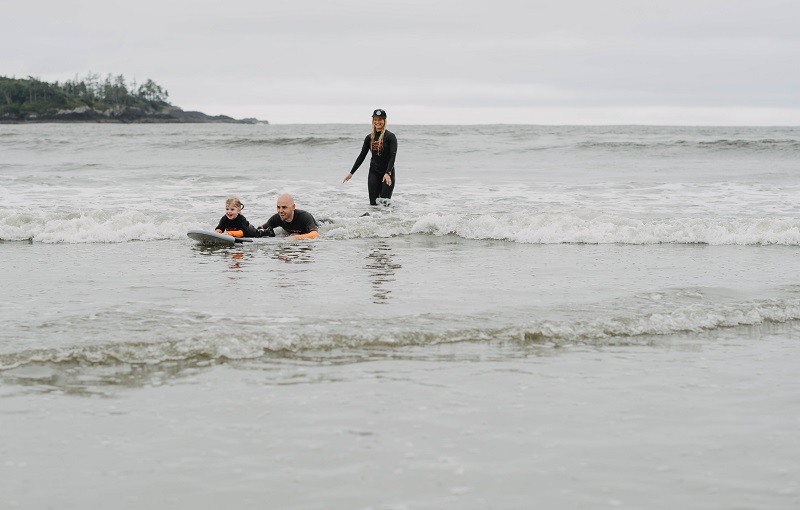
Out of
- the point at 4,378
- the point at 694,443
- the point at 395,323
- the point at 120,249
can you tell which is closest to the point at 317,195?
the point at 120,249

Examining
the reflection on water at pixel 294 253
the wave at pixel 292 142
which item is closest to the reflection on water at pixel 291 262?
the reflection on water at pixel 294 253

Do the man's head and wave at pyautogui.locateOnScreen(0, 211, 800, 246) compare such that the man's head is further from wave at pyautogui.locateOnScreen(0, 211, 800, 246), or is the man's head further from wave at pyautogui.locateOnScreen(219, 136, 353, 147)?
wave at pyautogui.locateOnScreen(219, 136, 353, 147)

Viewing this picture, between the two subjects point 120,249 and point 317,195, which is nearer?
point 120,249

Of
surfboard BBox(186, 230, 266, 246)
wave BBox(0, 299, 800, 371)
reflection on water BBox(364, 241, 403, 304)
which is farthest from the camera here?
surfboard BBox(186, 230, 266, 246)

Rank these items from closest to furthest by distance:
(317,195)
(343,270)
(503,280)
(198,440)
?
(198,440)
(503,280)
(343,270)
(317,195)

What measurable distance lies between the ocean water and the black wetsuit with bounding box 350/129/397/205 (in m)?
1.53

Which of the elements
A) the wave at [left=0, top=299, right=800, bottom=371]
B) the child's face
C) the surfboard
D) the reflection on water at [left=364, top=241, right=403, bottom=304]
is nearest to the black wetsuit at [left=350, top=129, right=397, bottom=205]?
the reflection on water at [left=364, top=241, right=403, bottom=304]

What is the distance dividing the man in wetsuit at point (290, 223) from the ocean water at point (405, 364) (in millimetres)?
318

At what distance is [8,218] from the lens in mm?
14039

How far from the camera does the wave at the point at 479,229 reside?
43.9ft

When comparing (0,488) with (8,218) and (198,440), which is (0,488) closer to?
(198,440)

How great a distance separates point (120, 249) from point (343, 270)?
155 inches

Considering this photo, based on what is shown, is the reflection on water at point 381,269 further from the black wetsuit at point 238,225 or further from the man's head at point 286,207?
the black wetsuit at point 238,225

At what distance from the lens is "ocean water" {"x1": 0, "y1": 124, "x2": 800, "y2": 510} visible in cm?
411
